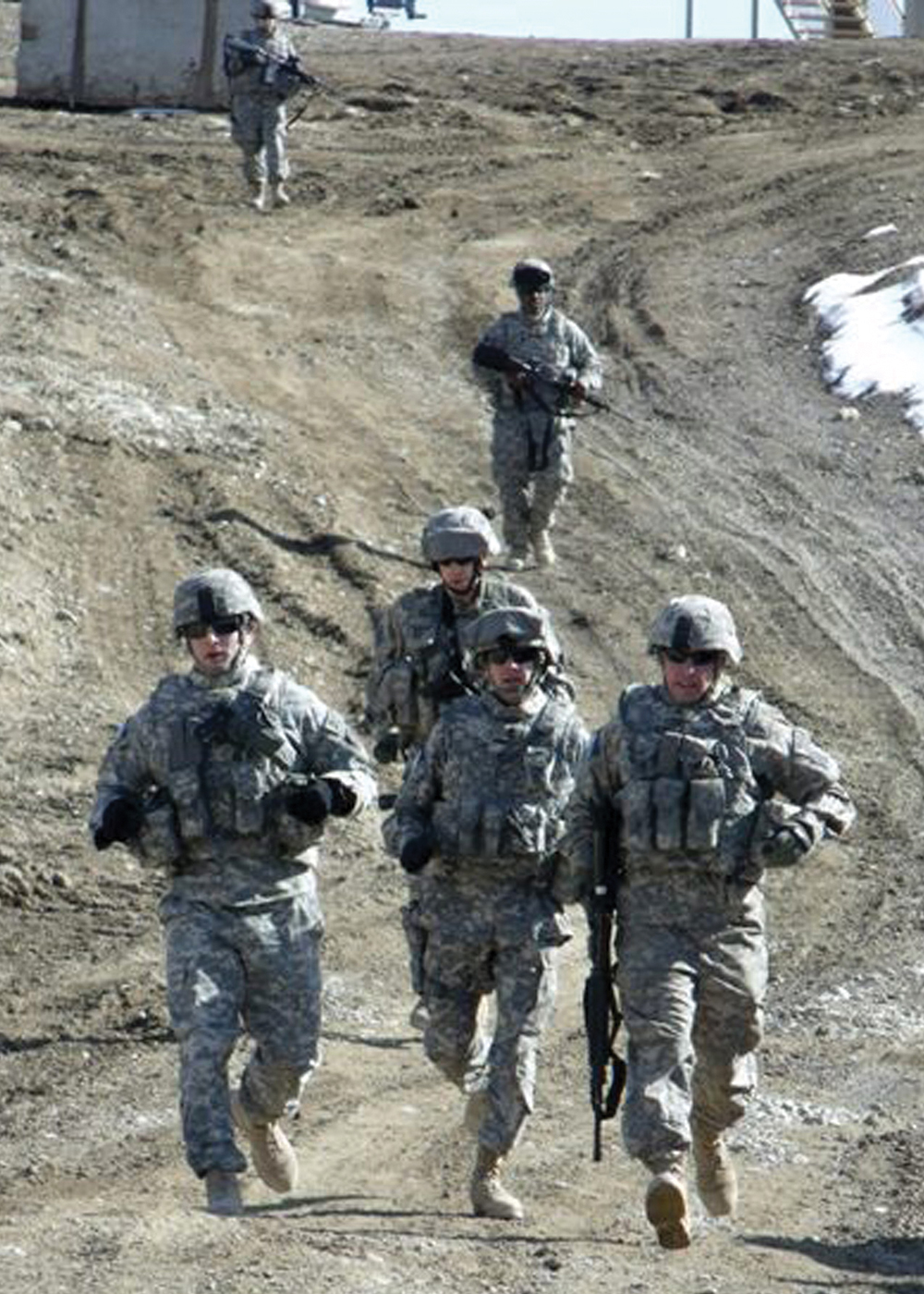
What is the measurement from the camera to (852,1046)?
13430mm

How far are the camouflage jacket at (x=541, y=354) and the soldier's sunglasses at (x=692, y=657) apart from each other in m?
9.97

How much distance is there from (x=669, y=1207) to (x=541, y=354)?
10.8 m

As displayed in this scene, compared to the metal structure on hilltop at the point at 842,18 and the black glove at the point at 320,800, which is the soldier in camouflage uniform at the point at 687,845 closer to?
the black glove at the point at 320,800

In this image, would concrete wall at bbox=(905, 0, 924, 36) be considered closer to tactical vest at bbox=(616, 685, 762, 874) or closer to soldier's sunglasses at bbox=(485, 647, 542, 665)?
soldier's sunglasses at bbox=(485, 647, 542, 665)

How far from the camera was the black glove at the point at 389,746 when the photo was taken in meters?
12.6

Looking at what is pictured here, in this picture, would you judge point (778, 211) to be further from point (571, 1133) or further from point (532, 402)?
point (571, 1133)

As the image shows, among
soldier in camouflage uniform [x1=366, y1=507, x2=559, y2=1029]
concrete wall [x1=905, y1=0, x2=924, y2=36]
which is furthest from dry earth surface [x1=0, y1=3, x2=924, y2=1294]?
concrete wall [x1=905, y1=0, x2=924, y2=36]

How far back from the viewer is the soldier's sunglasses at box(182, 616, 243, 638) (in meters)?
10.5

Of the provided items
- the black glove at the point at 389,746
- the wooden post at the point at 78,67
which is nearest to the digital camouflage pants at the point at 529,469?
the black glove at the point at 389,746

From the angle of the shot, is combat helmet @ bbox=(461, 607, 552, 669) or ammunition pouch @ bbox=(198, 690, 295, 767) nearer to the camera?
ammunition pouch @ bbox=(198, 690, 295, 767)

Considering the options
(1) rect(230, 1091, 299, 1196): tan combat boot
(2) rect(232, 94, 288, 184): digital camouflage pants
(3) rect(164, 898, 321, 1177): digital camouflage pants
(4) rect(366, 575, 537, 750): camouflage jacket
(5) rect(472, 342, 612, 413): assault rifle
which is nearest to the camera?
(3) rect(164, 898, 321, 1177): digital camouflage pants

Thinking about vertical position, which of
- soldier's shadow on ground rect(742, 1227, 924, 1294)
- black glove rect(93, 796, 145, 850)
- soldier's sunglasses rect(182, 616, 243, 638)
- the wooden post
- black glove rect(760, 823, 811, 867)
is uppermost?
the wooden post

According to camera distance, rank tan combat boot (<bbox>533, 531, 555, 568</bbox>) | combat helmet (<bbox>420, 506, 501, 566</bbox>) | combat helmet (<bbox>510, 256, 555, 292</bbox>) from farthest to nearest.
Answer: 1. tan combat boot (<bbox>533, 531, 555, 568</bbox>)
2. combat helmet (<bbox>510, 256, 555, 292</bbox>)
3. combat helmet (<bbox>420, 506, 501, 566</bbox>)

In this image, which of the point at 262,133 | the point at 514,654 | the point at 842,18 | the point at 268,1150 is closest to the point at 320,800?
the point at 514,654
